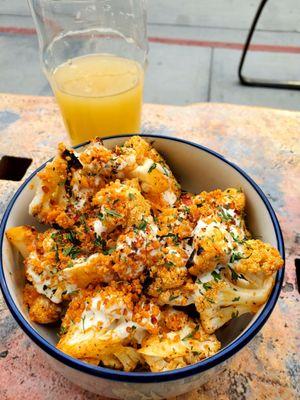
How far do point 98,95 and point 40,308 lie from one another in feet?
1.81

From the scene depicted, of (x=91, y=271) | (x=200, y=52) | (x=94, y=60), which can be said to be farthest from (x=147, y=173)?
(x=200, y=52)

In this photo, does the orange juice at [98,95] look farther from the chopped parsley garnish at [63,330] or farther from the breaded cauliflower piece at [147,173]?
the chopped parsley garnish at [63,330]

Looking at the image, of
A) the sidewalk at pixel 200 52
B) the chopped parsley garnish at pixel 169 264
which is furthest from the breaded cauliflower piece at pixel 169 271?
the sidewalk at pixel 200 52

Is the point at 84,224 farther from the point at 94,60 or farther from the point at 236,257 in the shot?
the point at 94,60

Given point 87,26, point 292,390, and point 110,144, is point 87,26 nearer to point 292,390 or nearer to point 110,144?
point 110,144

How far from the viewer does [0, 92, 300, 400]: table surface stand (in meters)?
0.64

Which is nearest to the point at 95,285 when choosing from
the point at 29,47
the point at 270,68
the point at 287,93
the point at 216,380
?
the point at 216,380

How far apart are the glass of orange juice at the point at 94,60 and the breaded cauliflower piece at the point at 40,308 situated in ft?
1.63

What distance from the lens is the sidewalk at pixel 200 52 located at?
2.25 meters

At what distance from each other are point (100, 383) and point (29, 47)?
248cm

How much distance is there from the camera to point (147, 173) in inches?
26.7

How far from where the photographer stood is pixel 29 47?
262cm

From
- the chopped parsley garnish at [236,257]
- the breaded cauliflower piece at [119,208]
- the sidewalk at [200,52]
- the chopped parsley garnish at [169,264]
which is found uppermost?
the breaded cauliflower piece at [119,208]

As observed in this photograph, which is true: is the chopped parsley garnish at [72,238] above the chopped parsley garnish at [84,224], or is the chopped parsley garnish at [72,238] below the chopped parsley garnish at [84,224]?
below
